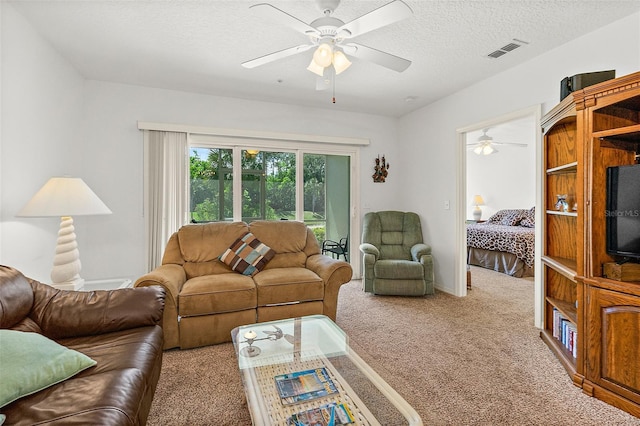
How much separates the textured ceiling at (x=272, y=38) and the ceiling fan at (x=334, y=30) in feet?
0.83

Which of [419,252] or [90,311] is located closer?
[90,311]

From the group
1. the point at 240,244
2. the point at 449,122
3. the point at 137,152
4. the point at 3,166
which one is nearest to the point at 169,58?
the point at 137,152

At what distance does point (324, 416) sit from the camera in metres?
1.33

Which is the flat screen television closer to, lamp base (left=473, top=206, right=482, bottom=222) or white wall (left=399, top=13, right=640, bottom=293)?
white wall (left=399, top=13, right=640, bottom=293)

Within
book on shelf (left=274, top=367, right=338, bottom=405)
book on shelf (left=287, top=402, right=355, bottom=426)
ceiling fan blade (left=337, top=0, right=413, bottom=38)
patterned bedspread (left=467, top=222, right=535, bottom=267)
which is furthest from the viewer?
patterned bedspread (left=467, top=222, right=535, bottom=267)

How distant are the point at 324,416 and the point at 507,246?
4.82 metres

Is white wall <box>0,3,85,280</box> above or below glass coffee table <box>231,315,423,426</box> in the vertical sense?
above

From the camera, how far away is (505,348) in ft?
8.48

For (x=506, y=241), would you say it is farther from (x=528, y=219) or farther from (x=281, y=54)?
(x=281, y=54)

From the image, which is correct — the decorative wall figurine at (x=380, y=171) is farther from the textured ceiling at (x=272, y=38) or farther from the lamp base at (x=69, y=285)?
the lamp base at (x=69, y=285)

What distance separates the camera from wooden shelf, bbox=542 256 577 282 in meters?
2.21

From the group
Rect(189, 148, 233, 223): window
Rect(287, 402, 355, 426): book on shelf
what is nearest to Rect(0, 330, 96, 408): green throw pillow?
Rect(287, 402, 355, 426): book on shelf

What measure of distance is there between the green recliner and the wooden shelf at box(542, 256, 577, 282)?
139 centimetres

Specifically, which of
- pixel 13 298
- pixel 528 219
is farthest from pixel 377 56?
pixel 528 219
